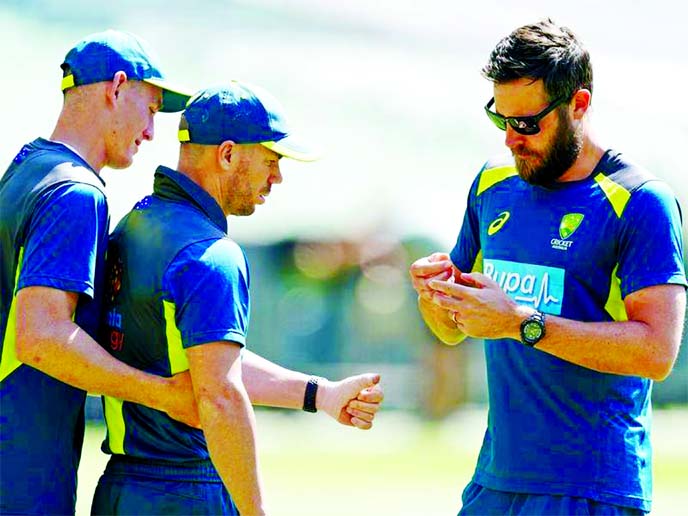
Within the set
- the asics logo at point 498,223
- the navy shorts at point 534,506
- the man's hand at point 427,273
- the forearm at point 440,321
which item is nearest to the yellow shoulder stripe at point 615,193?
the asics logo at point 498,223

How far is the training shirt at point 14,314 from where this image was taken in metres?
4.21

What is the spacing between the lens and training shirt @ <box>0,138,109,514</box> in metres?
4.21

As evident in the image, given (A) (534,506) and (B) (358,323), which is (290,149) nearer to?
(A) (534,506)

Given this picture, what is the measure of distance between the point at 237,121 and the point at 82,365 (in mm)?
1076

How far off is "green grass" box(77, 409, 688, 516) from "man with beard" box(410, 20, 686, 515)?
702 cm

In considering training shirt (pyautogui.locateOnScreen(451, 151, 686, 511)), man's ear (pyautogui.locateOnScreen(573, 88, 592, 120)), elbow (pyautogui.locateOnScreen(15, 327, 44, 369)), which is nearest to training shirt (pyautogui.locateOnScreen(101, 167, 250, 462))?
elbow (pyautogui.locateOnScreen(15, 327, 44, 369))

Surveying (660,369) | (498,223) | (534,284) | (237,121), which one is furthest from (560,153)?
(237,121)

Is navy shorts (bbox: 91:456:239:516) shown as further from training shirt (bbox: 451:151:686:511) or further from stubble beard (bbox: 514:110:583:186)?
stubble beard (bbox: 514:110:583:186)

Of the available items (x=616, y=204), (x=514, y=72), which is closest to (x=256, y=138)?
(x=514, y=72)

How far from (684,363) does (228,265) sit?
71.3 feet

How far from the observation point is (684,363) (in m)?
24.4

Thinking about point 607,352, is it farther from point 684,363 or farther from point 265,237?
point 684,363

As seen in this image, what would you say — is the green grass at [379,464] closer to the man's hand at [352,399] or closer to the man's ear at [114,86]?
the man's hand at [352,399]

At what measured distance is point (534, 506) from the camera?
4.47 metres
